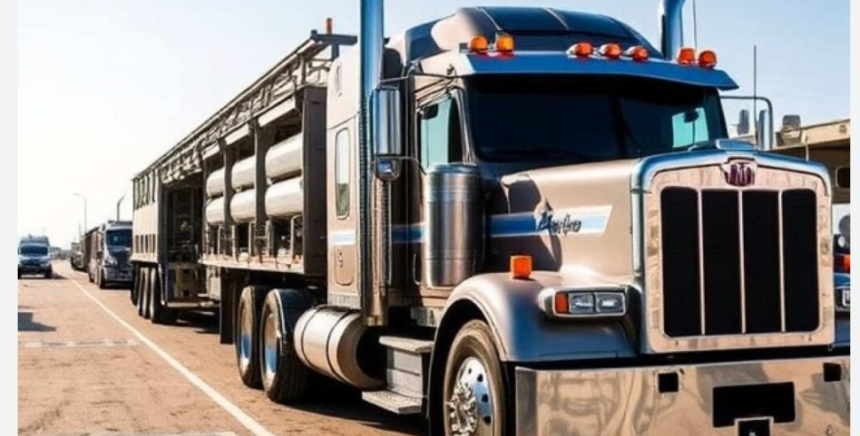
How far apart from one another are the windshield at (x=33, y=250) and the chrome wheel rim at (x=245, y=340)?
4530 cm

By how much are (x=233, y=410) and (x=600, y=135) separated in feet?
15.7

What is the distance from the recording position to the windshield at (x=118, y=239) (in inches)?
1596

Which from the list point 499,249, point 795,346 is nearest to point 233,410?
point 499,249

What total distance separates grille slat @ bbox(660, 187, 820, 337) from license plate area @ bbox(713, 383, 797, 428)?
0.32 meters

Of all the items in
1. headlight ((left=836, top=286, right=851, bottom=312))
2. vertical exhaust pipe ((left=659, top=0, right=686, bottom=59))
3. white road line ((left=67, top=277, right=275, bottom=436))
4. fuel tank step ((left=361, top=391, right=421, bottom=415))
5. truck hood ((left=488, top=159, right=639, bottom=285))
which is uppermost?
vertical exhaust pipe ((left=659, top=0, right=686, bottom=59))

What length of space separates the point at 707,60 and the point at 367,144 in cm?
252

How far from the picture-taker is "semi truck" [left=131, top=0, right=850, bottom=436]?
5.97 metres

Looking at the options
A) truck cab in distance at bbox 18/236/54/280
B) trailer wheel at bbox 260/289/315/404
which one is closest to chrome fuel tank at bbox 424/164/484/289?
trailer wheel at bbox 260/289/315/404

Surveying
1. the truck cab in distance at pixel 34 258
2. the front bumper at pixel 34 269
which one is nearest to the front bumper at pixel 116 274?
the truck cab in distance at pixel 34 258

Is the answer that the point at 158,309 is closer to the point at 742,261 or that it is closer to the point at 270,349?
the point at 270,349

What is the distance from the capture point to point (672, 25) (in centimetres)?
933

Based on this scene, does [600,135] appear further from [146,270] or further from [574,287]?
[146,270]

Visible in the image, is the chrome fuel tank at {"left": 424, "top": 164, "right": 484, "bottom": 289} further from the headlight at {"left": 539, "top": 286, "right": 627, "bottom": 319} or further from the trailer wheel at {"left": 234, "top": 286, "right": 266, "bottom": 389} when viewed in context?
the trailer wheel at {"left": 234, "top": 286, "right": 266, "bottom": 389}

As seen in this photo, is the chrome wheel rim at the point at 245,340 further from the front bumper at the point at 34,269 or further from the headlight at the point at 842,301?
the front bumper at the point at 34,269
